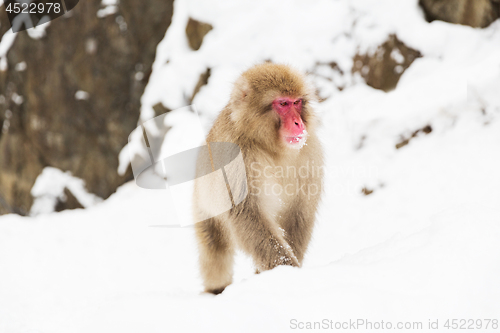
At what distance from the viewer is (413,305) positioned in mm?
1134

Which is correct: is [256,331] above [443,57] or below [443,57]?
above

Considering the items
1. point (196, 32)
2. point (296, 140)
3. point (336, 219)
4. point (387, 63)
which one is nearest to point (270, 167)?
point (296, 140)

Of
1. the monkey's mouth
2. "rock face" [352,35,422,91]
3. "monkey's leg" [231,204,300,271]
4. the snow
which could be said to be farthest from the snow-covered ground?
the snow

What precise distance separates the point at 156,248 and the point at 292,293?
3.28 meters

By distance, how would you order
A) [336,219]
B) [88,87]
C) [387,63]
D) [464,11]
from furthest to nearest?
Answer: [88,87], [387,63], [464,11], [336,219]

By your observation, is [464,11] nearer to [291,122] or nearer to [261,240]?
[291,122]

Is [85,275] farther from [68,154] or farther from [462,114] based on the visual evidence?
[462,114]

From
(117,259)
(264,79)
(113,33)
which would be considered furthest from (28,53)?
(264,79)

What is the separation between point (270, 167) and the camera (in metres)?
2.11

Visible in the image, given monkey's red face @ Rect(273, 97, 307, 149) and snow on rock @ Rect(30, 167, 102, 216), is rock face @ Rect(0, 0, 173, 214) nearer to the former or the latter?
snow on rock @ Rect(30, 167, 102, 216)

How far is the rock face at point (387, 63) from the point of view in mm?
4277

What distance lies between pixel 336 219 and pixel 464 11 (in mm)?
2569

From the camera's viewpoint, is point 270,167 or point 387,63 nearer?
point 270,167

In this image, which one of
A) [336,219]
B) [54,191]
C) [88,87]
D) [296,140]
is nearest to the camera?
[296,140]
